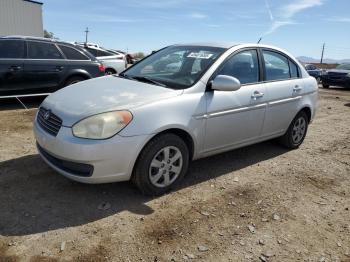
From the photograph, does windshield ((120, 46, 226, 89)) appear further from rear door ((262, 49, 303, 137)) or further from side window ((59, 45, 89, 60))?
side window ((59, 45, 89, 60))

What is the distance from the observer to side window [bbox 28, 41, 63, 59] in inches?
317

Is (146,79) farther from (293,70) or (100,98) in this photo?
(293,70)

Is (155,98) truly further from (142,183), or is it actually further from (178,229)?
(178,229)

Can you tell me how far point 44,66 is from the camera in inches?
319

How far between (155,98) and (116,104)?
428 millimetres

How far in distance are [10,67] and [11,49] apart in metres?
0.45

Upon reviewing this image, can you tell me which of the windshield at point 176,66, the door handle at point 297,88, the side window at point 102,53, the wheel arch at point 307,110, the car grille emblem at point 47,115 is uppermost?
the side window at point 102,53

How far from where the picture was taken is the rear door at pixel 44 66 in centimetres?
793

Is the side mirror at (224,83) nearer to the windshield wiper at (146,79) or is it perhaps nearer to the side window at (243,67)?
the side window at (243,67)

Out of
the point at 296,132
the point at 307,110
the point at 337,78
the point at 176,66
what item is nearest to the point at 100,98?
the point at 176,66

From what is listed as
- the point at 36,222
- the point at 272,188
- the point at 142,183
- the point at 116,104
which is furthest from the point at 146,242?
the point at 272,188

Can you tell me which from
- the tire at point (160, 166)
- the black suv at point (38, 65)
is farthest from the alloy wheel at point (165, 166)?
the black suv at point (38, 65)

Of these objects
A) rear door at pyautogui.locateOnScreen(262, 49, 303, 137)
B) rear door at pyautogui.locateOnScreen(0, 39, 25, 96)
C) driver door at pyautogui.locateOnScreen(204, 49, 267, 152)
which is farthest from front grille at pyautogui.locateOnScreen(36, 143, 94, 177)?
rear door at pyautogui.locateOnScreen(0, 39, 25, 96)

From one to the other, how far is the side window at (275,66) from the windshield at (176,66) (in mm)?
907
